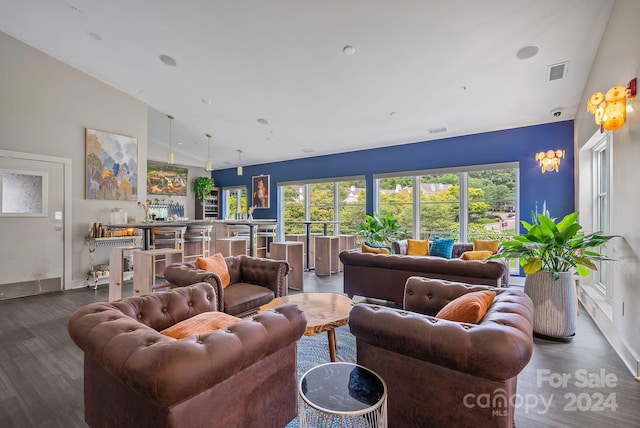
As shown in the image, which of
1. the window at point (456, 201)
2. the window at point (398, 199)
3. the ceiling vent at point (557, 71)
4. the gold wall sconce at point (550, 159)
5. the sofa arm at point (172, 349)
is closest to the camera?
the sofa arm at point (172, 349)

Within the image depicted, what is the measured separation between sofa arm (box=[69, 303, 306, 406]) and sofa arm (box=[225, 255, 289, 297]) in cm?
177

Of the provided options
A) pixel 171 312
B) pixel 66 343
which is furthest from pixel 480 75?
pixel 66 343

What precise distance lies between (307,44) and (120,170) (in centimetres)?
460

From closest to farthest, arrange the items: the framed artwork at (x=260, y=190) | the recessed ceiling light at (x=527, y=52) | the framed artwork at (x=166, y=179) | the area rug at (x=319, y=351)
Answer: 1. the area rug at (x=319, y=351)
2. the recessed ceiling light at (x=527, y=52)
3. the framed artwork at (x=166, y=179)
4. the framed artwork at (x=260, y=190)

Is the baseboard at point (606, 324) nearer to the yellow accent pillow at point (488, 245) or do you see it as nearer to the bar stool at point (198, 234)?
the yellow accent pillow at point (488, 245)

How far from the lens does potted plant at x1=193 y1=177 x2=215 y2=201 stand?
10.3 metres

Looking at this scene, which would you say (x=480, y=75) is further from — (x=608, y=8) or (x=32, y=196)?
(x=32, y=196)

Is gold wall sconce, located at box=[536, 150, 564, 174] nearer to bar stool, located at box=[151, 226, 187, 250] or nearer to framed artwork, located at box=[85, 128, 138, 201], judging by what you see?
bar stool, located at box=[151, 226, 187, 250]

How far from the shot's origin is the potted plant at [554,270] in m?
3.06

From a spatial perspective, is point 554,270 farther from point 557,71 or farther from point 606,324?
point 557,71

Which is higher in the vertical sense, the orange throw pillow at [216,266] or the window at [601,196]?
the window at [601,196]

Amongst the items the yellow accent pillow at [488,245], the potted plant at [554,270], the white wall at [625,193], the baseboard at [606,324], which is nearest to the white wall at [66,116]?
the yellow accent pillow at [488,245]

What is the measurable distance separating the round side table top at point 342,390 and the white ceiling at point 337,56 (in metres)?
3.41

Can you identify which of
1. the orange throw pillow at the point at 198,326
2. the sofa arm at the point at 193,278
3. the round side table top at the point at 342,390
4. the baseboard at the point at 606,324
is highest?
the sofa arm at the point at 193,278
